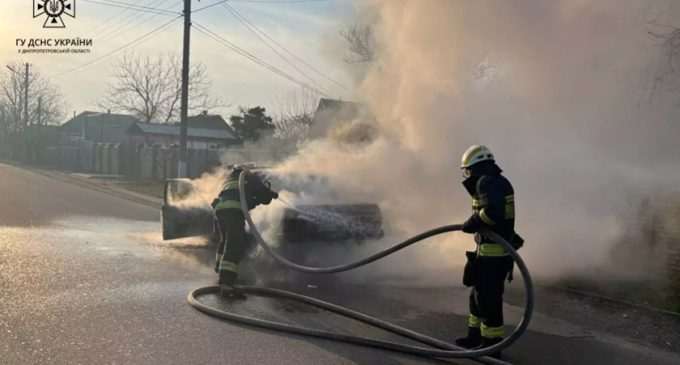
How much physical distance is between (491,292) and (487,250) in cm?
34

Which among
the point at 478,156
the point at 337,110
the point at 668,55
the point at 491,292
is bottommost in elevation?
the point at 491,292

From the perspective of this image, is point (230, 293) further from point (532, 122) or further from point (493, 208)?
point (532, 122)

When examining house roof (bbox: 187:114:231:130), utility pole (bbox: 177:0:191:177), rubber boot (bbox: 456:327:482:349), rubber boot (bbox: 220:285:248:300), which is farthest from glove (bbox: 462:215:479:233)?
house roof (bbox: 187:114:231:130)

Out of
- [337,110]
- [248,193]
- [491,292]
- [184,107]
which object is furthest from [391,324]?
[184,107]

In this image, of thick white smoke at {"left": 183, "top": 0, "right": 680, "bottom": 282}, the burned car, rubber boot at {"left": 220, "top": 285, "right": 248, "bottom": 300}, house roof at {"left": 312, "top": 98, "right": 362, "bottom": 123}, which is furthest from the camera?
house roof at {"left": 312, "top": 98, "right": 362, "bottom": 123}

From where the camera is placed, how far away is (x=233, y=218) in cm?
710

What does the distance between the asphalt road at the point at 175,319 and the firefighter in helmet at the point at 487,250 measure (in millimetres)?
309

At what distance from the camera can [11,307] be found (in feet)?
19.0

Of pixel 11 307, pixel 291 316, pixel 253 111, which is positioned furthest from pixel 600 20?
pixel 253 111

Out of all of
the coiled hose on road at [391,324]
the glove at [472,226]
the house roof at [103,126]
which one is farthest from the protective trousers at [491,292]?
the house roof at [103,126]

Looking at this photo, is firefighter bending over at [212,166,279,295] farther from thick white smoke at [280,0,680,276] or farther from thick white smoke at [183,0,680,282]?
thick white smoke at [280,0,680,276]

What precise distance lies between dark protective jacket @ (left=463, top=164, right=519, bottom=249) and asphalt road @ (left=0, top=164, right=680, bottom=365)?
101 centimetres

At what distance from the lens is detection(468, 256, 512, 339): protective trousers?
484 cm

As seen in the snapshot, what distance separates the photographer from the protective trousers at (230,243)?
6727mm
